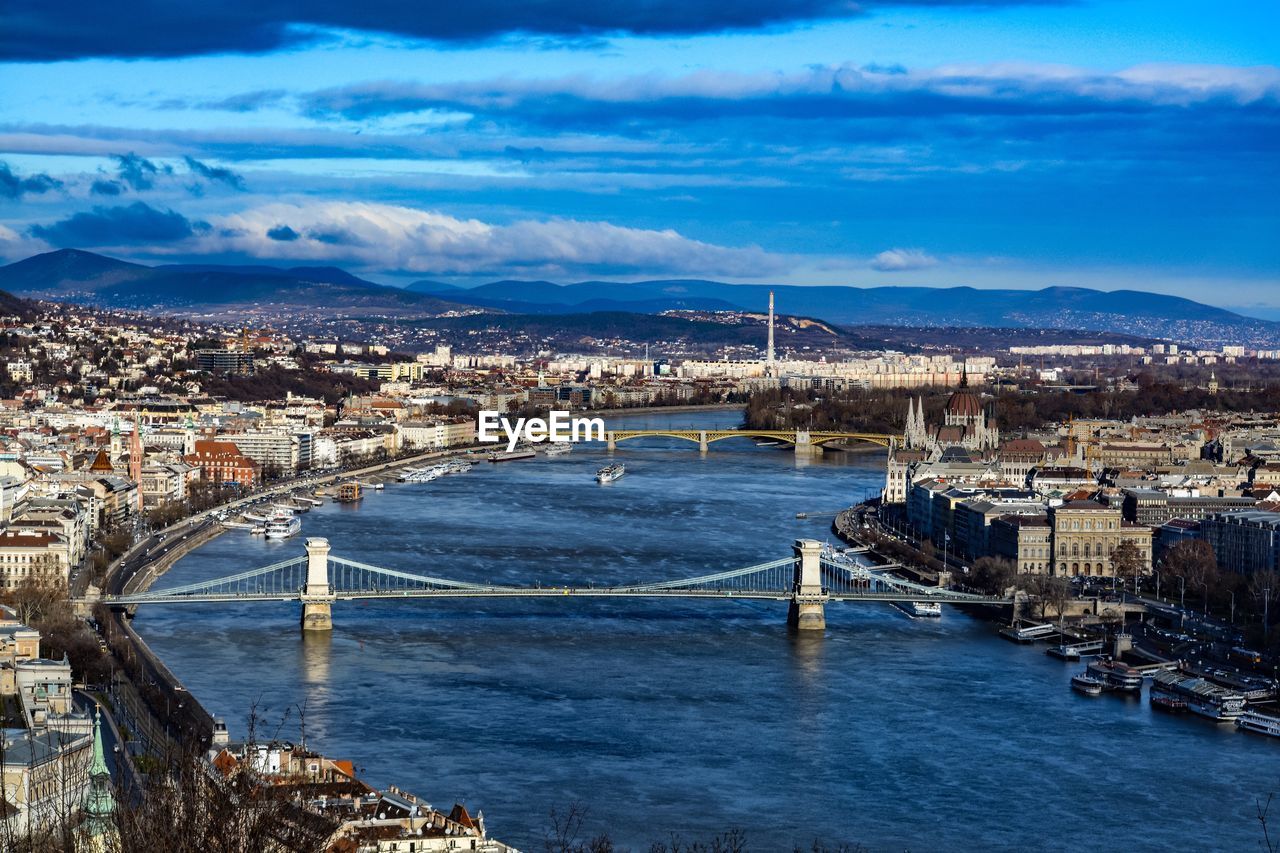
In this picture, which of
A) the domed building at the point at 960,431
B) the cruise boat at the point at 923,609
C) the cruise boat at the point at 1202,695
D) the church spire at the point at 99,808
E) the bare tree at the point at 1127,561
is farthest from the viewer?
the domed building at the point at 960,431

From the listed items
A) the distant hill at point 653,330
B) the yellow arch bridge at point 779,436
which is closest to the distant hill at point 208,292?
the distant hill at point 653,330

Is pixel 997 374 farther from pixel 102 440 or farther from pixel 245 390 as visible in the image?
pixel 102 440

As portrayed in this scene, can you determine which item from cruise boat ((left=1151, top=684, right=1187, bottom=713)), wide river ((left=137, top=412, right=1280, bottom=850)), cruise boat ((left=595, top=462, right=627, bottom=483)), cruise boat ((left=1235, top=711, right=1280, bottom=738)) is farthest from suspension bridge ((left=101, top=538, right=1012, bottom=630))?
cruise boat ((left=595, top=462, right=627, bottom=483))

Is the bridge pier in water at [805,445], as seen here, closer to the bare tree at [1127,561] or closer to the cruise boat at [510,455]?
the cruise boat at [510,455]

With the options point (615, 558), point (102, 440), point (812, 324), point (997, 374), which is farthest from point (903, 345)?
point (615, 558)

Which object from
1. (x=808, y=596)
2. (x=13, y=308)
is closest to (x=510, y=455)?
(x=808, y=596)

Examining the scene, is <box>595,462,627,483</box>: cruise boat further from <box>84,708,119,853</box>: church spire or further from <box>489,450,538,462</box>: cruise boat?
<box>84,708,119,853</box>: church spire
